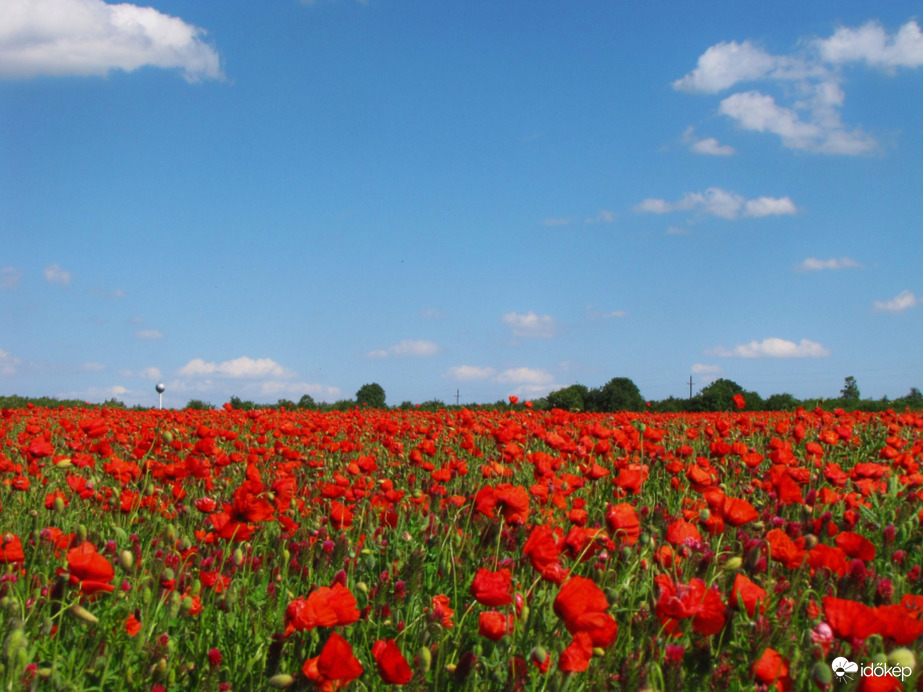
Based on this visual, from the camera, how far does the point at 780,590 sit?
282 centimetres

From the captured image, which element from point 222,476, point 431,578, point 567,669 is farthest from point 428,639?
point 222,476

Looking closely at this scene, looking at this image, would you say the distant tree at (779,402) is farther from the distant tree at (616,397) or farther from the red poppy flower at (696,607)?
the red poppy flower at (696,607)

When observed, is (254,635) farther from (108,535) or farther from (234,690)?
(108,535)

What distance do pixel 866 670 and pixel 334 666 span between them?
1.24 metres

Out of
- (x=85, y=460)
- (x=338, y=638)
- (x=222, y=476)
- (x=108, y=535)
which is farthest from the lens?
(x=222, y=476)

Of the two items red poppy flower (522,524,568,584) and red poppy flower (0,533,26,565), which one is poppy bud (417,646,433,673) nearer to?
red poppy flower (522,524,568,584)

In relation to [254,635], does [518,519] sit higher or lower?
higher

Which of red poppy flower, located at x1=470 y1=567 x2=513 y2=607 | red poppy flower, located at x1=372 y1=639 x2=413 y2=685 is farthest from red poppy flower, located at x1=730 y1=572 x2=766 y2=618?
red poppy flower, located at x1=372 y1=639 x2=413 y2=685

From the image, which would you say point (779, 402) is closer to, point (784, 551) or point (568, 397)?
point (568, 397)

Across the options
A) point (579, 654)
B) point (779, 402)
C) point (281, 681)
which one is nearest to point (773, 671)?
point (579, 654)

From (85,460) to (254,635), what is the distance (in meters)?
1.95

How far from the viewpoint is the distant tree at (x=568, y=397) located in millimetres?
25492

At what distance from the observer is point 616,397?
2627 cm

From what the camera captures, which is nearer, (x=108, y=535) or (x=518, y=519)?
(x=518, y=519)
